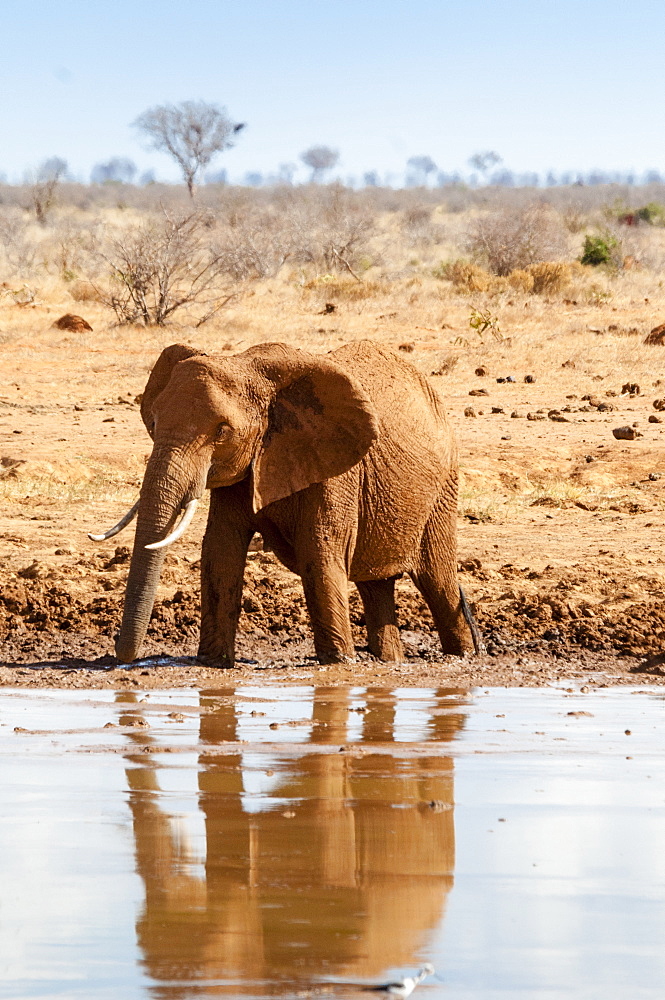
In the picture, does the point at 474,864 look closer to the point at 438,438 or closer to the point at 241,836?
the point at 241,836

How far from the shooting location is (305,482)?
7.64m

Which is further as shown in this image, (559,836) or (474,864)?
(559,836)

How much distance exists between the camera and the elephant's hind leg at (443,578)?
866cm

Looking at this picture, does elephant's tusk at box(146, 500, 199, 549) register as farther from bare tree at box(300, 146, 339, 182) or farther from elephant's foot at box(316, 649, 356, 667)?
bare tree at box(300, 146, 339, 182)

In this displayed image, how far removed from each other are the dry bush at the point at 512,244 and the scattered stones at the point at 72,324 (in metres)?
12.7

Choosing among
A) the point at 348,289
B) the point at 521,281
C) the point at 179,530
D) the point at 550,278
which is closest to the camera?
the point at 179,530

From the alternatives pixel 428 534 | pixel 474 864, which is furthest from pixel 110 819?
pixel 428 534

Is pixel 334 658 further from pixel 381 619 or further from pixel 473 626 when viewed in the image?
pixel 473 626

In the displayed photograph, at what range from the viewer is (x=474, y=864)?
3811mm

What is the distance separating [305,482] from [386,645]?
1347 mm

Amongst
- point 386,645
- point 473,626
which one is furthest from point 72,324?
point 386,645

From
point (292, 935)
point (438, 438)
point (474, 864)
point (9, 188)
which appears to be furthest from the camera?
point (9, 188)

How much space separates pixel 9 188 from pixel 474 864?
192 feet

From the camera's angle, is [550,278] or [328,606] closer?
[328,606]
